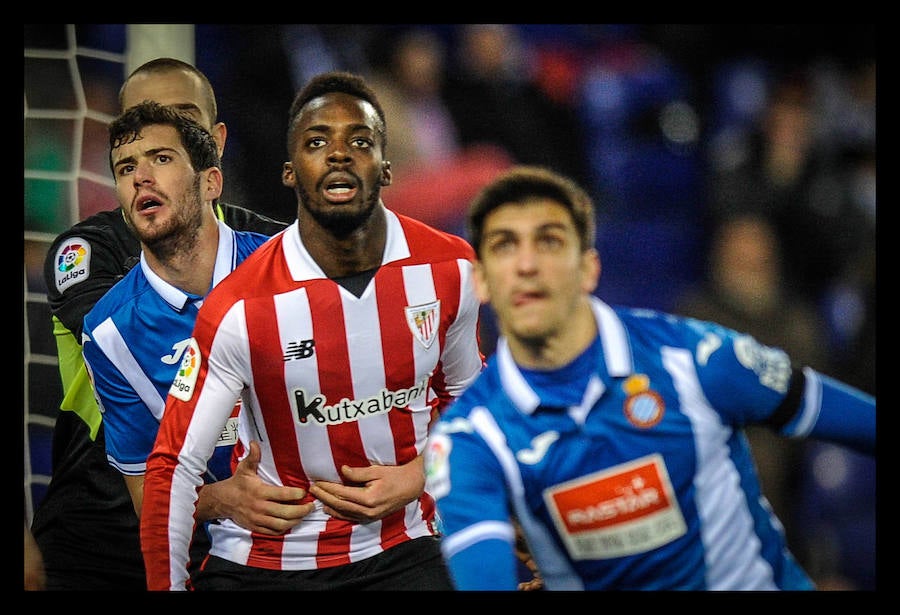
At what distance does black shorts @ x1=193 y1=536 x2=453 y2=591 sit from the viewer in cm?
301

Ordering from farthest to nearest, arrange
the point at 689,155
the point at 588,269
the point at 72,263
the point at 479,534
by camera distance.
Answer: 1. the point at 72,263
2. the point at 689,155
3. the point at 588,269
4. the point at 479,534

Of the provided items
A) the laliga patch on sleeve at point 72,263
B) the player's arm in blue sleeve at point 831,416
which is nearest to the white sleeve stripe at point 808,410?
the player's arm in blue sleeve at point 831,416

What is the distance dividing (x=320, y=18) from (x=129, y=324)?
0.95 m

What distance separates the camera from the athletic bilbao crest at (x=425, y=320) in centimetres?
298

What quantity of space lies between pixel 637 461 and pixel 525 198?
2.15ft

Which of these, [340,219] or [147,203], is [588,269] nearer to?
[340,219]

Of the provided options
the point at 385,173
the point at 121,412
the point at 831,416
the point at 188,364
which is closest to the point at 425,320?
the point at 385,173

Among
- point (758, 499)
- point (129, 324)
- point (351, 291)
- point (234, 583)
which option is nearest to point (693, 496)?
point (758, 499)

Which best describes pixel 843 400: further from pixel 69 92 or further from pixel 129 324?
pixel 69 92

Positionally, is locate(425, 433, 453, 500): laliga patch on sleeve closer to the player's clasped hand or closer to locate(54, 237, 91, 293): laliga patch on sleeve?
the player's clasped hand

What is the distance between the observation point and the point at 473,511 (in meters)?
2.55

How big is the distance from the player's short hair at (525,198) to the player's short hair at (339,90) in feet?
1.12

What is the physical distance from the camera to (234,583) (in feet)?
10.0

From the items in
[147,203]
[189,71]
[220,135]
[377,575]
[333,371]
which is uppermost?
[189,71]
